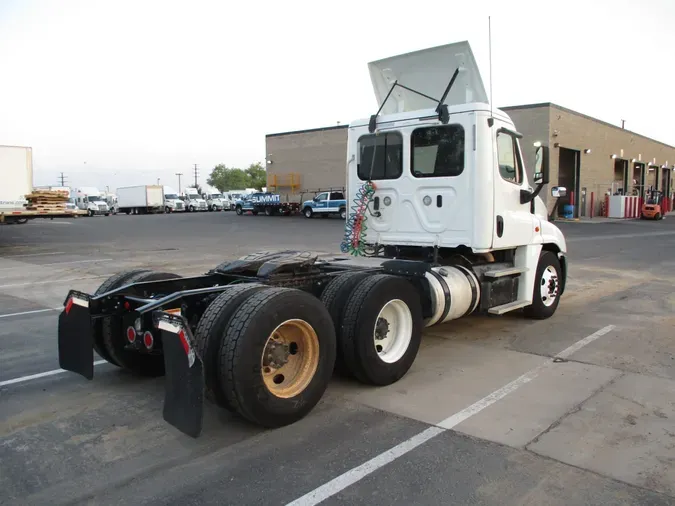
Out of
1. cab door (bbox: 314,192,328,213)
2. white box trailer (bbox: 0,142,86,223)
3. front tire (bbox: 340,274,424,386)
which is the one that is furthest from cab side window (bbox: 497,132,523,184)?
cab door (bbox: 314,192,328,213)

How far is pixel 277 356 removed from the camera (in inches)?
168

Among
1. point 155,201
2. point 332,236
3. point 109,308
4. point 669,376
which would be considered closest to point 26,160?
point 332,236

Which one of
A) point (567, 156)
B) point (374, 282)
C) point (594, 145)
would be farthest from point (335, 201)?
point (374, 282)

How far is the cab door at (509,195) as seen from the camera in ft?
21.9

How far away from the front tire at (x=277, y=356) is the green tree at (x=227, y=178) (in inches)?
5417

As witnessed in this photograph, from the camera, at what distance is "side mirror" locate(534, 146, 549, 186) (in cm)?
723

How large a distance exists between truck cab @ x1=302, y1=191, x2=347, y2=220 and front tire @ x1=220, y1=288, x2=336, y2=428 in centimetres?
3528

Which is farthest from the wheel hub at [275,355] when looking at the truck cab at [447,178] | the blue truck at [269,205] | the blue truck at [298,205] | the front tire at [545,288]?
the blue truck at [269,205]

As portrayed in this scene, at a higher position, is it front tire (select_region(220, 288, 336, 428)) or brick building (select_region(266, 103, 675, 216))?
brick building (select_region(266, 103, 675, 216))

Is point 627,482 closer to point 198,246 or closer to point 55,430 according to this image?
point 55,430

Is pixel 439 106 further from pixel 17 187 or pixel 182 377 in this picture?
pixel 17 187

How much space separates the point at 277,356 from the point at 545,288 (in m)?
4.97

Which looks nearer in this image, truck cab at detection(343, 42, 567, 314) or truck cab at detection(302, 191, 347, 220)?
truck cab at detection(343, 42, 567, 314)

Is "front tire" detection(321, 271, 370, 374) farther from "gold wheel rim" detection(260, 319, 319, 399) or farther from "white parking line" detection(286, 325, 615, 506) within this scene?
"white parking line" detection(286, 325, 615, 506)
